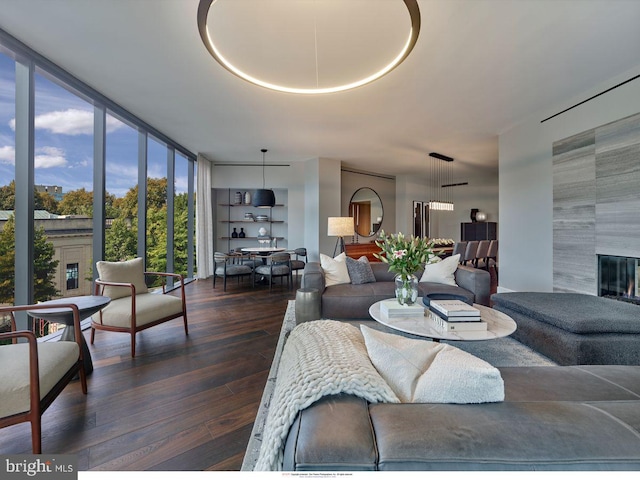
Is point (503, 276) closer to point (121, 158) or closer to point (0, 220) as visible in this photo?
point (0, 220)

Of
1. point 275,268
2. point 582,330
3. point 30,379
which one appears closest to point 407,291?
point 582,330

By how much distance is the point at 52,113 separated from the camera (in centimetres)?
376

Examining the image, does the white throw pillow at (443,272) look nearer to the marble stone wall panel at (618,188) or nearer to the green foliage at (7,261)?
the marble stone wall panel at (618,188)

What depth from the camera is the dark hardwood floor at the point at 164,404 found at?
1414mm

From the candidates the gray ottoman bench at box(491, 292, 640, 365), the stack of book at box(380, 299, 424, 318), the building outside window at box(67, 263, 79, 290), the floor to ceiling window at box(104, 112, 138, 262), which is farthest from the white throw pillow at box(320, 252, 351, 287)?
the floor to ceiling window at box(104, 112, 138, 262)

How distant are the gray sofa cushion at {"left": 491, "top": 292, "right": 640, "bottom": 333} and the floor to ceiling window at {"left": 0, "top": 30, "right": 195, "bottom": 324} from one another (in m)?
4.42

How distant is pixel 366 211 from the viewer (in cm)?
816

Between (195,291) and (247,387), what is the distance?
11.5 ft

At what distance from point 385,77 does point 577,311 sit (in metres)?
2.78

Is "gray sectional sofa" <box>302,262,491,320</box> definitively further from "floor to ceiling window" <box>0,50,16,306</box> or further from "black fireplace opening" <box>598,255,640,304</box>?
"floor to ceiling window" <box>0,50,16,306</box>

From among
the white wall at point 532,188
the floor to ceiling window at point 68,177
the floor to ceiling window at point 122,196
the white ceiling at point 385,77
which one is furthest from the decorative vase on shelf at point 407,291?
the floor to ceiling window at point 122,196

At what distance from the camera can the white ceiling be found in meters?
2.12

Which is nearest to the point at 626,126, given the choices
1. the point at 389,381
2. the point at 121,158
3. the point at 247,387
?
the point at 389,381

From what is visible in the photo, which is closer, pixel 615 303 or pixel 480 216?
pixel 615 303
